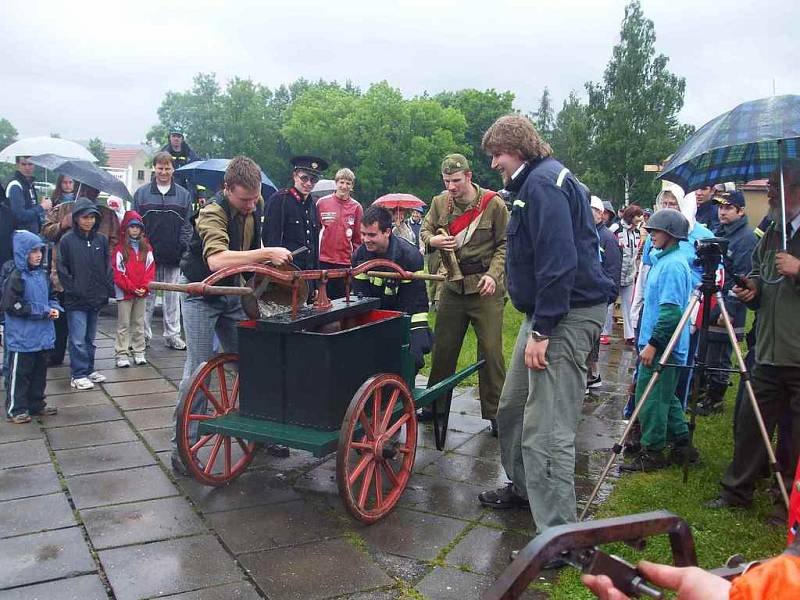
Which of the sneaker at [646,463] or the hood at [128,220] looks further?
the hood at [128,220]

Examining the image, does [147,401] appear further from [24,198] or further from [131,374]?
[24,198]

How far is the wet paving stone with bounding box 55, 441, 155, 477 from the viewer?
4641mm

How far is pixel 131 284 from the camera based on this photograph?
7.76m

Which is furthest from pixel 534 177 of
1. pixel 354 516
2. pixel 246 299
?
pixel 354 516

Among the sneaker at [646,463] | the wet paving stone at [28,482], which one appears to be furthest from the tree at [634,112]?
the wet paving stone at [28,482]

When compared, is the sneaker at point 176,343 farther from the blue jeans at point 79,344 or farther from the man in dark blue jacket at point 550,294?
the man in dark blue jacket at point 550,294

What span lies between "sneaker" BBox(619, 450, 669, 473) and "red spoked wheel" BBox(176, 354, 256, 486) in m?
2.57

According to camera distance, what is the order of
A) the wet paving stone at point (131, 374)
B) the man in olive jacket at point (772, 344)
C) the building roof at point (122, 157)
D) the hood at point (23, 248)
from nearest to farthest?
the man in olive jacket at point (772, 344) → the hood at point (23, 248) → the wet paving stone at point (131, 374) → the building roof at point (122, 157)

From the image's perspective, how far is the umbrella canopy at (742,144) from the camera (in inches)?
151

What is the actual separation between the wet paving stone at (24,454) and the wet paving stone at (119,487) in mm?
480

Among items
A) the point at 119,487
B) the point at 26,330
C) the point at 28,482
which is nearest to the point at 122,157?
the point at 26,330

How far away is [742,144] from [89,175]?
671 centimetres

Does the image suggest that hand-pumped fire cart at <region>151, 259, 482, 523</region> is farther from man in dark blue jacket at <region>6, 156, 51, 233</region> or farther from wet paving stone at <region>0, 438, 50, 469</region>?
man in dark blue jacket at <region>6, 156, 51, 233</region>

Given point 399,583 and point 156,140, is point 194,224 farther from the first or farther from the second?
point 156,140
